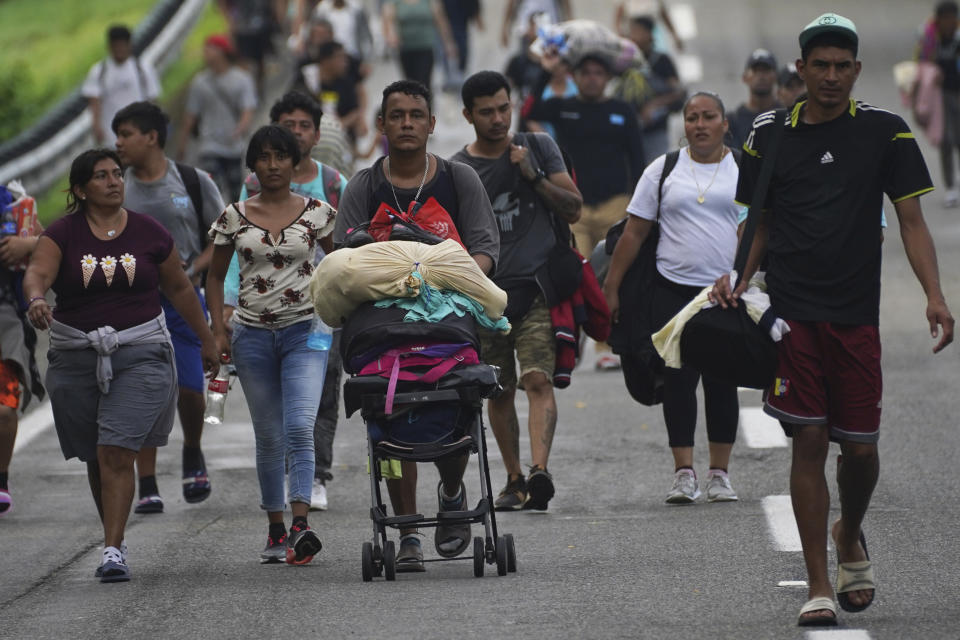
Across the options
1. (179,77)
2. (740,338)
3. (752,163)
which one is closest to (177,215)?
(752,163)

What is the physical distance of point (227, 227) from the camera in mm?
9070

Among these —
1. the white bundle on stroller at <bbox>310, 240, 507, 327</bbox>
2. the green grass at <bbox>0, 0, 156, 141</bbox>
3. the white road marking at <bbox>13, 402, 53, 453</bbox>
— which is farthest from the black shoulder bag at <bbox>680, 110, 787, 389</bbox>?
the green grass at <bbox>0, 0, 156, 141</bbox>

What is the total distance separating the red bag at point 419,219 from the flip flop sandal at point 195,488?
2626mm

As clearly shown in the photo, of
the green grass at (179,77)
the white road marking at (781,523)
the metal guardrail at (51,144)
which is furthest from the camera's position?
the green grass at (179,77)

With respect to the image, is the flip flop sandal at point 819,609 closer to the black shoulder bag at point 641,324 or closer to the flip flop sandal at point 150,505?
the black shoulder bag at point 641,324

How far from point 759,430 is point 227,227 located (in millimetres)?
4086

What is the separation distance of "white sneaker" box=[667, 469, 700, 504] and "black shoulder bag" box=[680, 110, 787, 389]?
244cm

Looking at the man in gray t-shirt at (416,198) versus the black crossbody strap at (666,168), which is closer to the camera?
the man in gray t-shirt at (416,198)

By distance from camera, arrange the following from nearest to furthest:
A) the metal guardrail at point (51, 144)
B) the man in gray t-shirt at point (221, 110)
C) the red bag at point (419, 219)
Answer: the red bag at point (419, 219) → the man in gray t-shirt at point (221, 110) → the metal guardrail at point (51, 144)

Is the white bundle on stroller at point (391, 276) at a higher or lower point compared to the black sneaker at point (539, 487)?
higher

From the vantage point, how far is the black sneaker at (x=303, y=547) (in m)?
8.45

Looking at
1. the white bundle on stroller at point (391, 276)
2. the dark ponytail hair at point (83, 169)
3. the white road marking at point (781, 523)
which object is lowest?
the white road marking at point (781, 523)

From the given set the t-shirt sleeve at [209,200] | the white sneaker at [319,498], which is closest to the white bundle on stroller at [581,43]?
the t-shirt sleeve at [209,200]

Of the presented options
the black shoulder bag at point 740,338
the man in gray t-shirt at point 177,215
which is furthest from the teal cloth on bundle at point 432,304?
the man in gray t-shirt at point 177,215
